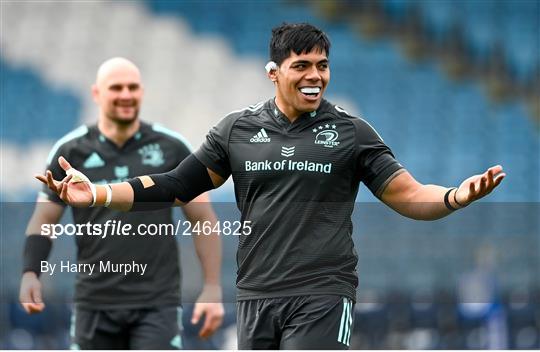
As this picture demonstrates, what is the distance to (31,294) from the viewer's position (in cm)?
611

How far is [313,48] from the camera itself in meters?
4.63

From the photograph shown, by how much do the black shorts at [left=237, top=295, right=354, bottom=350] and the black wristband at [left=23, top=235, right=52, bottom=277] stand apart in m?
2.15

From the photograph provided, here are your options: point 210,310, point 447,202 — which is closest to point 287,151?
point 447,202

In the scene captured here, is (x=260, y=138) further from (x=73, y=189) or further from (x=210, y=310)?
(x=210, y=310)

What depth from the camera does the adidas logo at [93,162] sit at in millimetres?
6508

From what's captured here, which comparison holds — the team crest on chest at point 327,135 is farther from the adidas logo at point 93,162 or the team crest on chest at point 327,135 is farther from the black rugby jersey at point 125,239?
the adidas logo at point 93,162

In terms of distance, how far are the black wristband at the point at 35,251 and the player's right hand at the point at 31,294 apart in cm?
6

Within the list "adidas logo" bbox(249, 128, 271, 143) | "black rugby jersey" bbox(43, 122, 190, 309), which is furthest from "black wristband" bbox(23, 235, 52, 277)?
"adidas logo" bbox(249, 128, 271, 143)

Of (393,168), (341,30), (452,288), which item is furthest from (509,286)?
(393,168)

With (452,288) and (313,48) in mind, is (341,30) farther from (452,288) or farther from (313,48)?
(313,48)

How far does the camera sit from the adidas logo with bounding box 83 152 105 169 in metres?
6.51

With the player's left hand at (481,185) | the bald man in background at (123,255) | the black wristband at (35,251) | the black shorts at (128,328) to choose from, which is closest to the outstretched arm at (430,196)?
the player's left hand at (481,185)

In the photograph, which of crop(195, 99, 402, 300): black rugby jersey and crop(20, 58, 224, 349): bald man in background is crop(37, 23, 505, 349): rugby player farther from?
crop(20, 58, 224, 349): bald man in background

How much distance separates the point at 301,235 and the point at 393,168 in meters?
0.50
